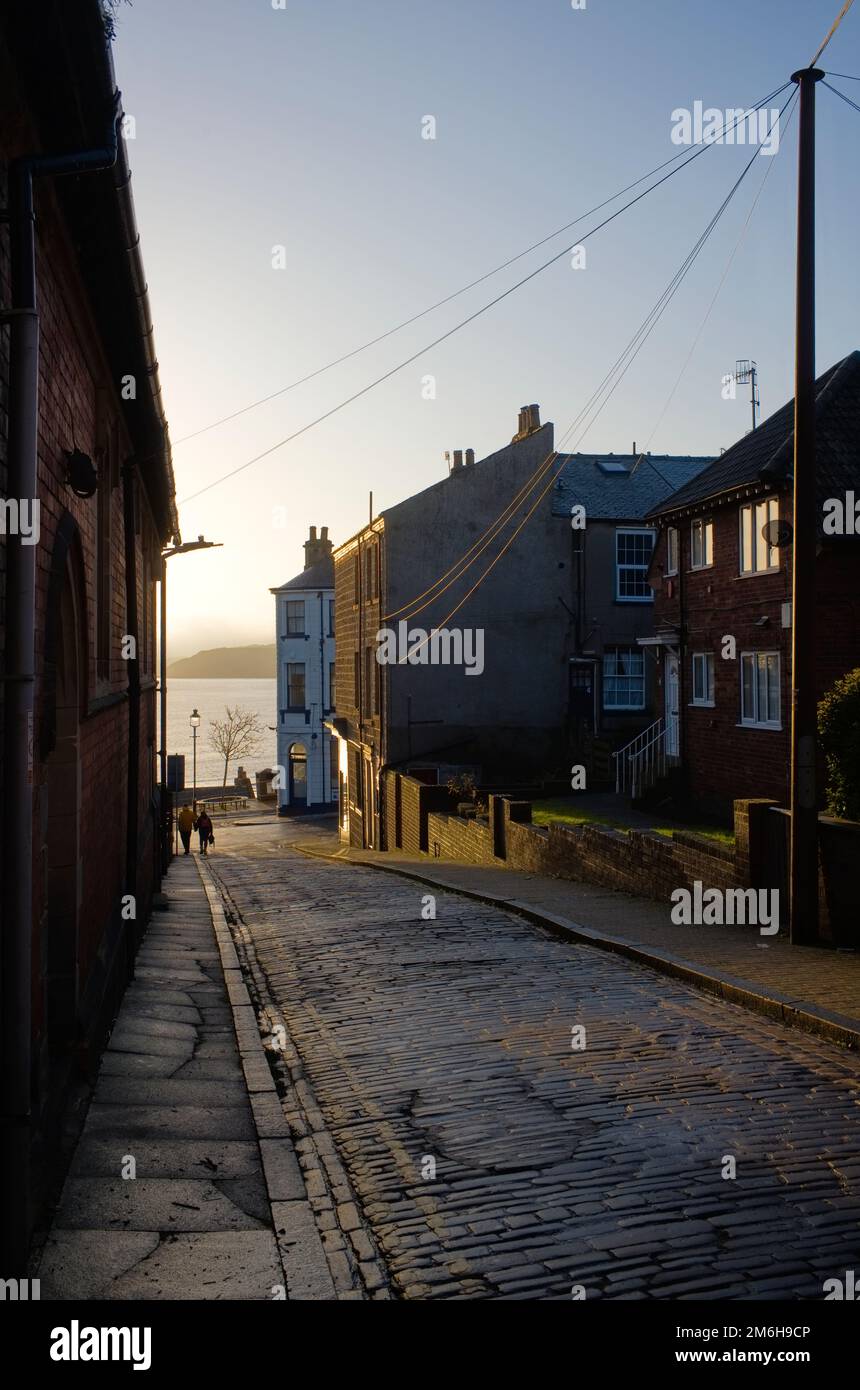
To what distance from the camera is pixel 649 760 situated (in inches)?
1120

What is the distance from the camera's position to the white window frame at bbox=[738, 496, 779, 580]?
851 inches

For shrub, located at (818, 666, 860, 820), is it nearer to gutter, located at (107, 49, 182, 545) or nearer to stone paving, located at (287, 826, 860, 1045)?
stone paving, located at (287, 826, 860, 1045)

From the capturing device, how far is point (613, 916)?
586 inches

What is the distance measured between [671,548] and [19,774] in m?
23.0

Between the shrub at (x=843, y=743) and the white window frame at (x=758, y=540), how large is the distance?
9.22m

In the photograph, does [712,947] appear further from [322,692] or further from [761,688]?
[322,692]

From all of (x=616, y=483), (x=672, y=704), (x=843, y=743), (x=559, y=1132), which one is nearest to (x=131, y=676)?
(x=843, y=743)

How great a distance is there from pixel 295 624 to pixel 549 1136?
57.2 metres

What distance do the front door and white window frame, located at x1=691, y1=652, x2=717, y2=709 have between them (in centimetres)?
73

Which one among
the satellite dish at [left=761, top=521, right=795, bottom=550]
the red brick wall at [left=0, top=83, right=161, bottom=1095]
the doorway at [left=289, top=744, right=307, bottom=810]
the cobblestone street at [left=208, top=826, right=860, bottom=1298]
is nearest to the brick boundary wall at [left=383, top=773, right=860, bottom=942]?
the cobblestone street at [left=208, top=826, right=860, bottom=1298]

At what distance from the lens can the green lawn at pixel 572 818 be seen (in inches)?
878
